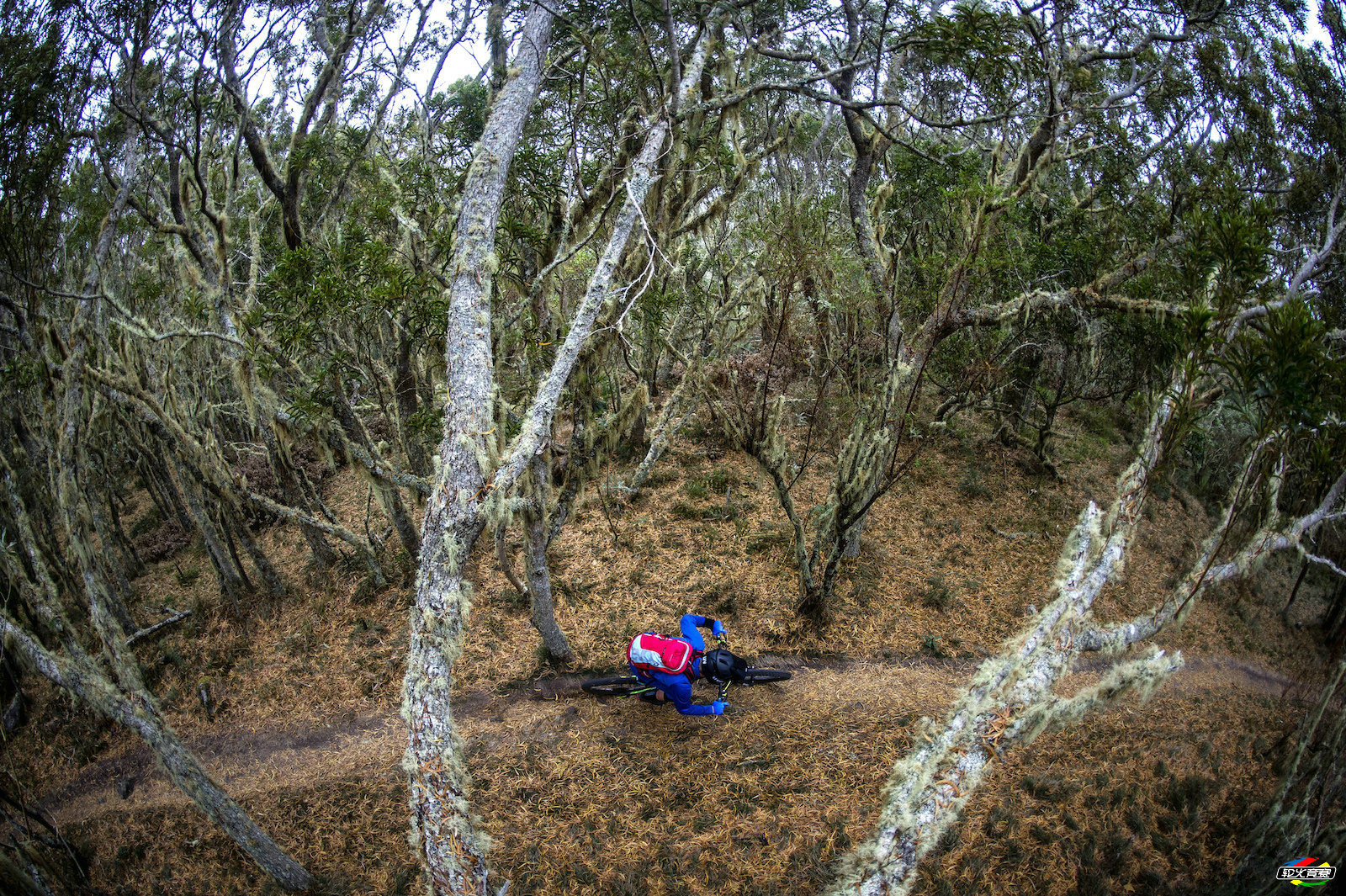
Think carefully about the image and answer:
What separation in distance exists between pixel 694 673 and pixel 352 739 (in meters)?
4.15

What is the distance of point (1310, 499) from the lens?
6.44 meters

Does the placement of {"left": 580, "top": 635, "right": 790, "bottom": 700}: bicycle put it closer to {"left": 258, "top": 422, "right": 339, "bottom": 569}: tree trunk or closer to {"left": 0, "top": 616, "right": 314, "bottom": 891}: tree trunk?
{"left": 0, "top": 616, "right": 314, "bottom": 891}: tree trunk

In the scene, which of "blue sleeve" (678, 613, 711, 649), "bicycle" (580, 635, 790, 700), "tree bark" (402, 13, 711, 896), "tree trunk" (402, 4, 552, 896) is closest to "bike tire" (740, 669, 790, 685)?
"bicycle" (580, 635, 790, 700)

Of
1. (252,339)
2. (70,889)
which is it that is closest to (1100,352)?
(252,339)

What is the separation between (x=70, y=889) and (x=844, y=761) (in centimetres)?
662

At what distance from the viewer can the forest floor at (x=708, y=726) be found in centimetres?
493

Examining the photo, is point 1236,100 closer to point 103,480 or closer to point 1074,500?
point 1074,500

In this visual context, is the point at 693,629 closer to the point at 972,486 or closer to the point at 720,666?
the point at 720,666

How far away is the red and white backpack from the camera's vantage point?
5.62 m

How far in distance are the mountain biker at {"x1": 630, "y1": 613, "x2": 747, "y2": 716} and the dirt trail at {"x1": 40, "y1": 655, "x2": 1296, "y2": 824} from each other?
2.86ft

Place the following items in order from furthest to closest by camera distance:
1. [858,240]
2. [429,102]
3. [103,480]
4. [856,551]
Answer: [103,480], [429,102], [856,551], [858,240]

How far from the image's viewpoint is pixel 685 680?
5.66m
